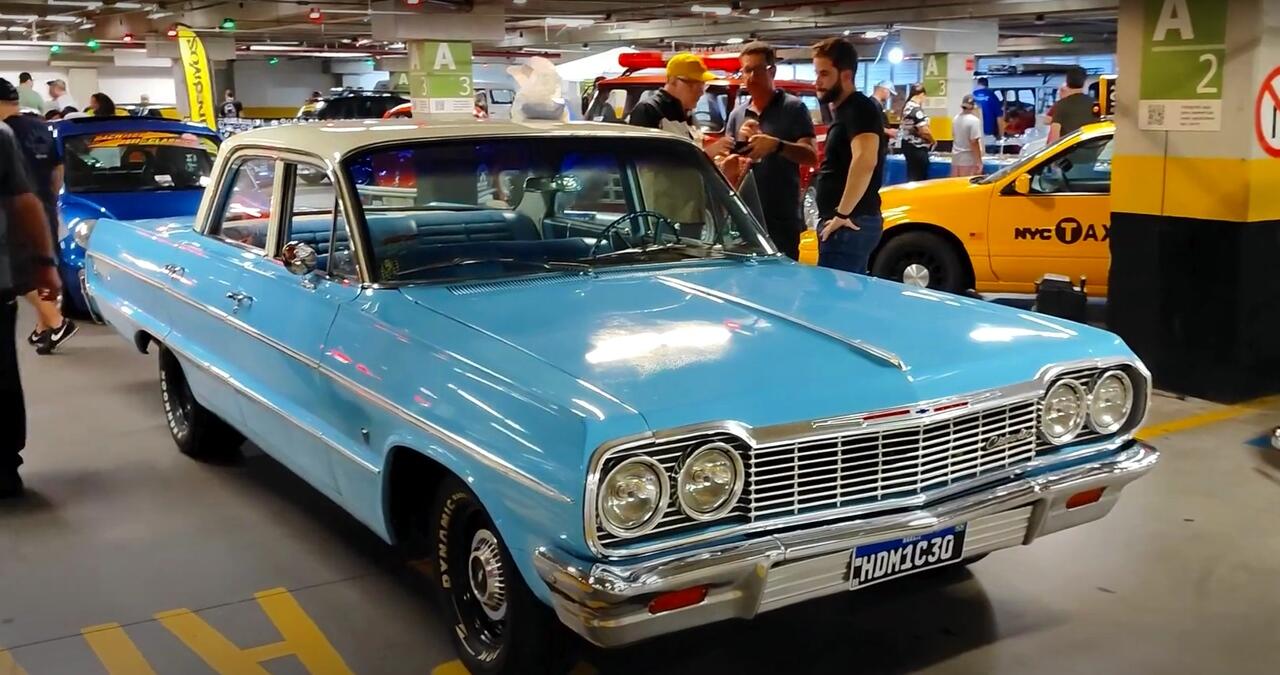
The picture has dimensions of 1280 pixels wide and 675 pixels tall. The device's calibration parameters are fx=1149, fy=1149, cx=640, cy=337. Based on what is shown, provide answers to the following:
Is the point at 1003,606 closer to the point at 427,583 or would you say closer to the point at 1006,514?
the point at 1006,514

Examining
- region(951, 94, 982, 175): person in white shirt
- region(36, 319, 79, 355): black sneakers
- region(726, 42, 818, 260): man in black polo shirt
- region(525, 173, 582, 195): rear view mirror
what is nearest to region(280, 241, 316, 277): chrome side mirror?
region(525, 173, 582, 195): rear view mirror

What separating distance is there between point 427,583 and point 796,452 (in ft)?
5.89

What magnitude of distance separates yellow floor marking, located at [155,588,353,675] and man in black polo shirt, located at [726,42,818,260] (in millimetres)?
3412

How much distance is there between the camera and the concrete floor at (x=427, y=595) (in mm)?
3512

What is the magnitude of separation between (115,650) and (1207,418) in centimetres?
524

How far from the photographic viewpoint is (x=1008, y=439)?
3.22 meters

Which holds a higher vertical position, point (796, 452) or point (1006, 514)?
point (796, 452)

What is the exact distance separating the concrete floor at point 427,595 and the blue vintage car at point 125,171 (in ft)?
12.5

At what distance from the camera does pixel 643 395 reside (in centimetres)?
276

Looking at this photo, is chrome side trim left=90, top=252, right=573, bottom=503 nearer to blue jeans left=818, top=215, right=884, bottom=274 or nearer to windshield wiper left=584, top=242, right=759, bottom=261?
windshield wiper left=584, top=242, right=759, bottom=261

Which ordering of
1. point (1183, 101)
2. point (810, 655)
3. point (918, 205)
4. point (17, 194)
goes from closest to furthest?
point (810, 655), point (17, 194), point (1183, 101), point (918, 205)

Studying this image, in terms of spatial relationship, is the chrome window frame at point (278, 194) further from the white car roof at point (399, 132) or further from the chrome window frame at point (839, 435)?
the chrome window frame at point (839, 435)

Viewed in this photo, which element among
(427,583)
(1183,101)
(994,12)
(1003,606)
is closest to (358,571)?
(427,583)

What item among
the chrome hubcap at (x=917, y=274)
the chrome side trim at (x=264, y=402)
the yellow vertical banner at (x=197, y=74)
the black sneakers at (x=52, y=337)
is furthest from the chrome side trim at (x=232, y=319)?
the yellow vertical banner at (x=197, y=74)
